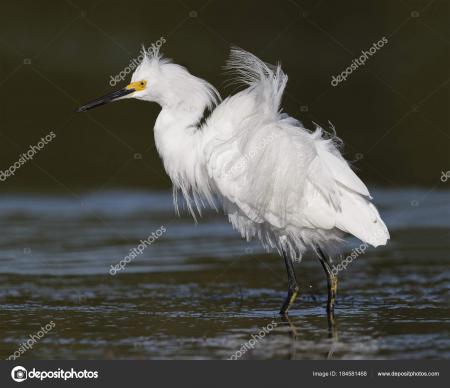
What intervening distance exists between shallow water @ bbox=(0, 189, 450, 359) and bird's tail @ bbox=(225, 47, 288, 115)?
198 cm

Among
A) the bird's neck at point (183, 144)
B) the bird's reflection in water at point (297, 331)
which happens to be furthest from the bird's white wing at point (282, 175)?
the bird's reflection in water at point (297, 331)

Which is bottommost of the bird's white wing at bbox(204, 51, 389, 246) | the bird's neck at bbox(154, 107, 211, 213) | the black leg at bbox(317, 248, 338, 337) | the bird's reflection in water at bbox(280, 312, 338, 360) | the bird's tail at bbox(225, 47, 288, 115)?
the bird's reflection in water at bbox(280, 312, 338, 360)

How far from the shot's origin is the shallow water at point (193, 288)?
7391 mm

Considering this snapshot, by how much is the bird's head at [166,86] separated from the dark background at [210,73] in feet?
23.7

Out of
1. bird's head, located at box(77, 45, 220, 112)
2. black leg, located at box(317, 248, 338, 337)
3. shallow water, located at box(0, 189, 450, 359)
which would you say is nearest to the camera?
shallow water, located at box(0, 189, 450, 359)

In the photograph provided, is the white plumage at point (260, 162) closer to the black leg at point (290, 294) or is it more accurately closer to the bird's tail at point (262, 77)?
the bird's tail at point (262, 77)

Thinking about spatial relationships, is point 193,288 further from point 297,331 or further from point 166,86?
Answer: point 297,331

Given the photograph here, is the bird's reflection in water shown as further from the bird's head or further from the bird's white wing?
the bird's head

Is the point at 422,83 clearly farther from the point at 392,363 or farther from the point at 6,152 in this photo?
the point at 392,363

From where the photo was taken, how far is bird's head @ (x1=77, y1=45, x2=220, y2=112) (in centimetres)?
934

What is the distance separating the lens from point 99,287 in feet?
33.1

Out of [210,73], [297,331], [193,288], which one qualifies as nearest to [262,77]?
[193,288]

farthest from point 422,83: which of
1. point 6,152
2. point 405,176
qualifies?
point 6,152

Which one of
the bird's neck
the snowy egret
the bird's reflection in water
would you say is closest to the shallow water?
the bird's reflection in water
